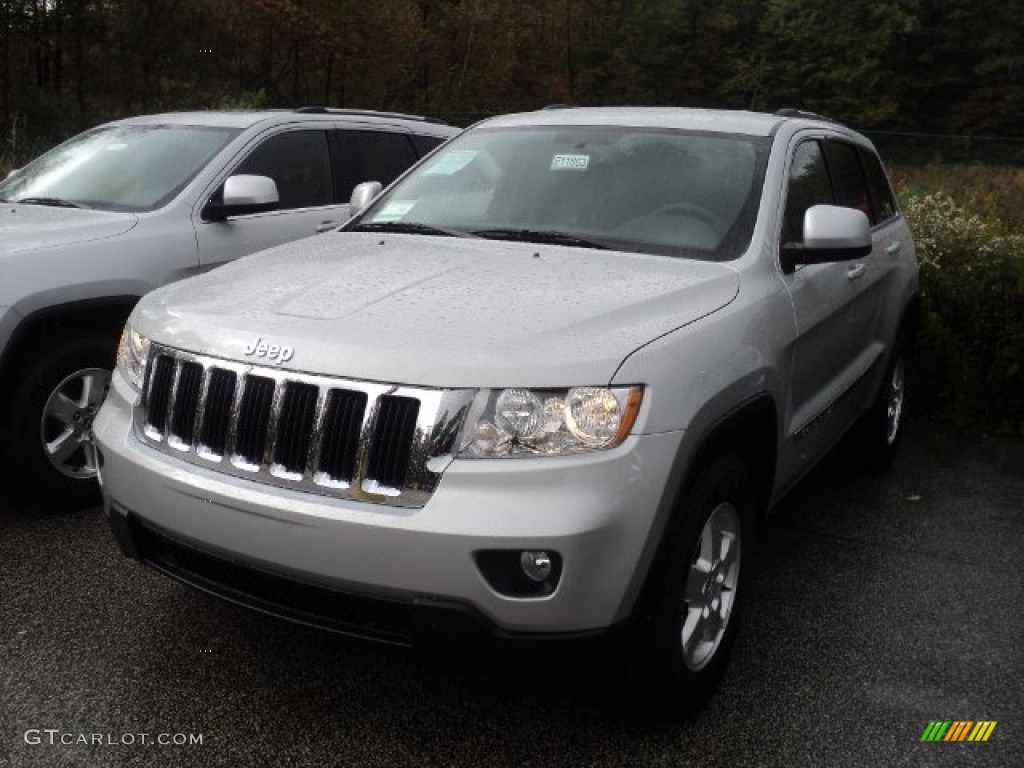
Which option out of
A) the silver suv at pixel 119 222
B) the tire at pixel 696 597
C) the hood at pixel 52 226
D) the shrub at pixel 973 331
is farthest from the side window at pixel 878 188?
the hood at pixel 52 226

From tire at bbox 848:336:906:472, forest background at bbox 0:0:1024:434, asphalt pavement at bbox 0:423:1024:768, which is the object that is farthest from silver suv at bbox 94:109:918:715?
forest background at bbox 0:0:1024:434

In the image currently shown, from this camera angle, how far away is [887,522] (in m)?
4.94

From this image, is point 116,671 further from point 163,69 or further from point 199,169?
point 163,69

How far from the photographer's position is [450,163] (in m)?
4.45

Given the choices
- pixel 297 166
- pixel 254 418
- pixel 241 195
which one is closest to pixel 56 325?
pixel 241 195

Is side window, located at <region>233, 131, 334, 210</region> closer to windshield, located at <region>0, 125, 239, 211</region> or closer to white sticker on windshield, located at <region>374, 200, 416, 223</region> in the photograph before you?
windshield, located at <region>0, 125, 239, 211</region>

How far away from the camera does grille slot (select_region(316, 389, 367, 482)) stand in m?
2.64

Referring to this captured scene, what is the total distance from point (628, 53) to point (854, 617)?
5922 centimetres

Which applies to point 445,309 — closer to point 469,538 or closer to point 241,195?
point 469,538

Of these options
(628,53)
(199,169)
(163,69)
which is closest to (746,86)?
(628,53)

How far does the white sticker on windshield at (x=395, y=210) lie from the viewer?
427cm

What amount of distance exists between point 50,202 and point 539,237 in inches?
112

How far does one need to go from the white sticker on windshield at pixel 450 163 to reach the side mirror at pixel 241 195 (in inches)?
38.4

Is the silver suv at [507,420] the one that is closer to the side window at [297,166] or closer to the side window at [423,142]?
the side window at [297,166]
